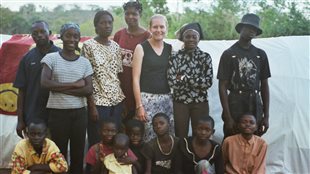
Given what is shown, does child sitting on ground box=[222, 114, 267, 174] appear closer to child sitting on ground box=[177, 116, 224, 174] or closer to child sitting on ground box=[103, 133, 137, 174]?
child sitting on ground box=[177, 116, 224, 174]

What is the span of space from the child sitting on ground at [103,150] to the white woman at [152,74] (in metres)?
0.33

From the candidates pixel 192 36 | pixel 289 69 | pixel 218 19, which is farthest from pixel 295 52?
pixel 218 19

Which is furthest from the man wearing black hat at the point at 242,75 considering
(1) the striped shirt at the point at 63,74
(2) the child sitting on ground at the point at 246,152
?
(1) the striped shirt at the point at 63,74

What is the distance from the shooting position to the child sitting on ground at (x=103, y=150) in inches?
150

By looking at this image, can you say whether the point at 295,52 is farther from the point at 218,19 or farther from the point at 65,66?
the point at 218,19

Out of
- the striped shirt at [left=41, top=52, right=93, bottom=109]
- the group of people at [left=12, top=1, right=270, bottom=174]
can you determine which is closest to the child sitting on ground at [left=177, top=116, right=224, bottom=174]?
the group of people at [left=12, top=1, right=270, bottom=174]

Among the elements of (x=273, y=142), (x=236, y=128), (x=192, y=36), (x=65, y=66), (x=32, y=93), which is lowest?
(x=273, y=142)

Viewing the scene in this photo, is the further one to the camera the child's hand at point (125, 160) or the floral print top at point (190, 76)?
the floral print top at point (190, 76)

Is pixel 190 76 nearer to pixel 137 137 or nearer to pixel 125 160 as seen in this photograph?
pixel 137 137

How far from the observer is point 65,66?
12.1ft

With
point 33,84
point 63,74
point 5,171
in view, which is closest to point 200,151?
point 63,74

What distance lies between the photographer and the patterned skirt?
4.09 m

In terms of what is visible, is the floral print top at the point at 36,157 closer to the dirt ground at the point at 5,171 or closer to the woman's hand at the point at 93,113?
the woman's hand at the point at 93,113

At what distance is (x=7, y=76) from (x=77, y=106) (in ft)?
6.39
